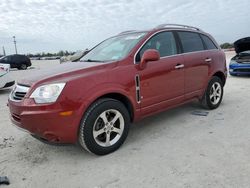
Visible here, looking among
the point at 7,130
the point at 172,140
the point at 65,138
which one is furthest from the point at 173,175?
the point at 7,130

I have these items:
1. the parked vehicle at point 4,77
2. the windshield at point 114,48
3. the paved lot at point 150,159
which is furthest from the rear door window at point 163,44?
the parked vehicle at point 4,77

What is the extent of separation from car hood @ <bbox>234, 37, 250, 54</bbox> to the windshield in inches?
285

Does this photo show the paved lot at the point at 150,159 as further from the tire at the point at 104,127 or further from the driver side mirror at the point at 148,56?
the driver side mirror at the point at 148,56

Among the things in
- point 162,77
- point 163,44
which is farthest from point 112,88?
point 163,44

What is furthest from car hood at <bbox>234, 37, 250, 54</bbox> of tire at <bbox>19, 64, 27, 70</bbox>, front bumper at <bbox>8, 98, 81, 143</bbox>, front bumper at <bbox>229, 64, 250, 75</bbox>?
tire at <bbox>19, 64, 27, 70</bbox>

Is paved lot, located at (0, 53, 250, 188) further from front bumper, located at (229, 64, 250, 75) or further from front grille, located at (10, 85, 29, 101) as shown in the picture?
front bumper, located at (229, 64, 250, 75)

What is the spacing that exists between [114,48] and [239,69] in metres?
7.70

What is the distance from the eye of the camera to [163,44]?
4.30 m

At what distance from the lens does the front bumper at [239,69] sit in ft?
32.7

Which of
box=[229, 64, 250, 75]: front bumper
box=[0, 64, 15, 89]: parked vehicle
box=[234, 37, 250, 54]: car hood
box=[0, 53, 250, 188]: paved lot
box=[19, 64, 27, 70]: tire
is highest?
box=[234, 37, 250, 54]: car hood

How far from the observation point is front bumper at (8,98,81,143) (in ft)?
9.79

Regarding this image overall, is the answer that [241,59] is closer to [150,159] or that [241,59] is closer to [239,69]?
[239,69]

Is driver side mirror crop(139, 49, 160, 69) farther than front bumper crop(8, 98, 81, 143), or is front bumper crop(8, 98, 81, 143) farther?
driver side mirror crop(139, 49, 160, 69)

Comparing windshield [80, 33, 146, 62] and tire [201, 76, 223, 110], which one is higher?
windshield [80, 33, 146, 62]
